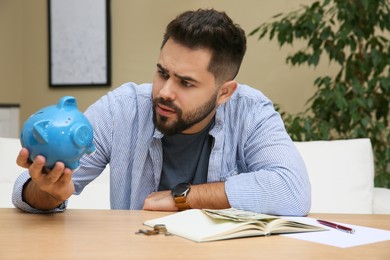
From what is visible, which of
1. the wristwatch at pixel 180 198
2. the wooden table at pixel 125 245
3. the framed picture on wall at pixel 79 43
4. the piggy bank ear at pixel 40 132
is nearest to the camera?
the wooden table at pixel 125 245

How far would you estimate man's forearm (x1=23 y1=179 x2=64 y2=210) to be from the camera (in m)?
1.41

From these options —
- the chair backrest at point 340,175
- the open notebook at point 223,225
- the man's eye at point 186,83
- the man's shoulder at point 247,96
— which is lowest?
the chair backrest at point 340,175

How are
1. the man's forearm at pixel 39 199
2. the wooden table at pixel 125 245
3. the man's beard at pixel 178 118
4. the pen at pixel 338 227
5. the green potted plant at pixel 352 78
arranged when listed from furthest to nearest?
the green potted plant at pixel 352 78, the man's beard at pixel 178 118, the man's forearm at pixel 39 199, the pen at pixel 338 227, the wooden table at pixel 125 245

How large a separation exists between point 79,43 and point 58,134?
391 centimetres

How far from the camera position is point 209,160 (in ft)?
5.88

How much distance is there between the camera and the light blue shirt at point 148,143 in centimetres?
174

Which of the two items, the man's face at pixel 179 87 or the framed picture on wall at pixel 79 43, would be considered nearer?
the man's face at pixel 179 87

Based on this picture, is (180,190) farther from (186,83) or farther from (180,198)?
(186,83)

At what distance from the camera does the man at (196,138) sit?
1570 millimetres

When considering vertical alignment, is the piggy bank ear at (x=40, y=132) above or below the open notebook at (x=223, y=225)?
above

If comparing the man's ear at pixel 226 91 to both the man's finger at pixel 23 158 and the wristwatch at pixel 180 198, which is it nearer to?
the wristwatch at pixel 180 198

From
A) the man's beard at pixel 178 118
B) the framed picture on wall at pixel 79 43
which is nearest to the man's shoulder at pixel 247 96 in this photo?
the man's beard at pixel 178 118

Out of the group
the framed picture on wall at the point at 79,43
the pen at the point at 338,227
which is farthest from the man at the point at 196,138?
the framed picture on wall at the point at 79,43

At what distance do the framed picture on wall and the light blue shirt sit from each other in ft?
9.86
